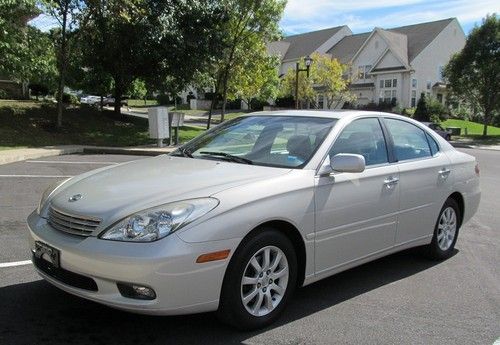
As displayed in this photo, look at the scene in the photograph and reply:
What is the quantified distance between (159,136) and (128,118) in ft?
24.8

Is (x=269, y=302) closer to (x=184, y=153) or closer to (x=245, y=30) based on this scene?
(x=184, y=153)

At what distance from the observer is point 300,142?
4.64 m

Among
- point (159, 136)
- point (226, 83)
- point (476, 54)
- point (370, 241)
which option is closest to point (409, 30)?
point (476, 54)

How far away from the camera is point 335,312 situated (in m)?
4.33

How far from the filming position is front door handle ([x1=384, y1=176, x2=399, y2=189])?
487 cm

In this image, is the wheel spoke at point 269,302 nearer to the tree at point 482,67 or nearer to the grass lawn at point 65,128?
the grass lawn at point 65,128

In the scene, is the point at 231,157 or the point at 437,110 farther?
the point at 437,110

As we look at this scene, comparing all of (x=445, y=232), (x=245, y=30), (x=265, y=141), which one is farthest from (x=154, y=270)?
(x=245, y=30)

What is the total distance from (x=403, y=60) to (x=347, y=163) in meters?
51.6

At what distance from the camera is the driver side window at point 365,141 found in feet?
15.5

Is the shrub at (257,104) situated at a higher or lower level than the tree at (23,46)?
lower

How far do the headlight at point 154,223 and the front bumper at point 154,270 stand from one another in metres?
0.05

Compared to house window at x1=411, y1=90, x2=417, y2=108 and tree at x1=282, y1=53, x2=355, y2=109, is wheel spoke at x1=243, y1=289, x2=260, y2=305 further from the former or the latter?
house window at x1=411, y1=90, x2=417, y2=108

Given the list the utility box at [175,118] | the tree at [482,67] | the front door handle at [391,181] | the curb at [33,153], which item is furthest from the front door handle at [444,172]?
the tree at [482,67]
